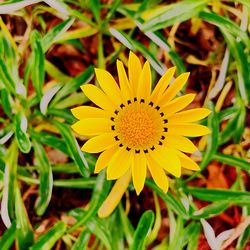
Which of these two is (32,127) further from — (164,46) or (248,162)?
(248,162)

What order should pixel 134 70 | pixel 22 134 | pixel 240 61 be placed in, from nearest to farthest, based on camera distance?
pixel 134 70 < pixel 22 134 < pixel 240 61

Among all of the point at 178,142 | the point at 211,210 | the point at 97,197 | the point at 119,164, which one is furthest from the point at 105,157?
the point at 211,210

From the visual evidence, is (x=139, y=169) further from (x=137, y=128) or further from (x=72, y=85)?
(x=72, y=85)

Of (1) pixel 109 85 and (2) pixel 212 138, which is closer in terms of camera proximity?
(1) pixel 109 85

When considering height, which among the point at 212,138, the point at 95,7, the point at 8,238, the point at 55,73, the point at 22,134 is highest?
the point at 95,7

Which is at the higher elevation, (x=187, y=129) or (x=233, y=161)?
(x=187, y=129)

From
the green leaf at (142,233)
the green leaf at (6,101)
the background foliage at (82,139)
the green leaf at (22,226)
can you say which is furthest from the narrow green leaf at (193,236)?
the green leaf at (6,101)

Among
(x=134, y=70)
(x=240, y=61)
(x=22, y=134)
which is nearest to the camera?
(x=134, y=70)
